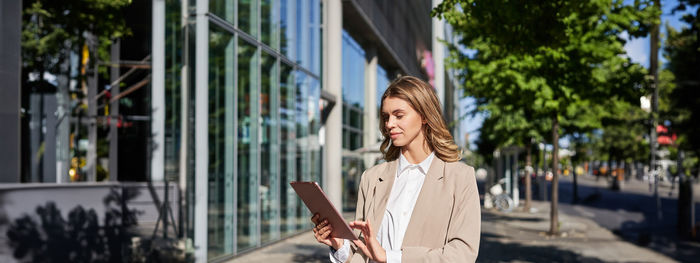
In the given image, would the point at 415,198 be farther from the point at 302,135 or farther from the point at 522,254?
the point at 302,135

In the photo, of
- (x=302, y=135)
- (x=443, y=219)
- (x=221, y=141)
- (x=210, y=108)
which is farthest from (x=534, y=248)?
(x=443, y=219)

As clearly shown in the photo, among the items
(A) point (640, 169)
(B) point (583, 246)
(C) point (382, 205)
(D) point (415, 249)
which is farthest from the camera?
(A) point (640, 169)

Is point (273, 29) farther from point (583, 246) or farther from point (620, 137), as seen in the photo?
point (620, 137)

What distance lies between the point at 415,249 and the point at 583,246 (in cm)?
1160

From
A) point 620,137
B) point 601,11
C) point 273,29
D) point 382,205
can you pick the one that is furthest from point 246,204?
point 620,137

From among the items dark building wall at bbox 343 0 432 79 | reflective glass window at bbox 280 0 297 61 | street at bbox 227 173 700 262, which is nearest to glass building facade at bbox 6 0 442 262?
reflective glass window at bbox 280 0 297 61

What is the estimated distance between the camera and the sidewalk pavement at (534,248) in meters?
11.2

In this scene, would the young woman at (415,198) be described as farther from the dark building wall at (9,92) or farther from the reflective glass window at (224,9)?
the reflective glass window at (224,9)

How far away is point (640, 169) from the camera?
3164 inches

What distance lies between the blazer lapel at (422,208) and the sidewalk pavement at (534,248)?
27.6 feet

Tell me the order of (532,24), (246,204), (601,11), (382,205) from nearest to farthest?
1. (382,205)
2. (532,24)
3. (246,204)
4. (601,11)

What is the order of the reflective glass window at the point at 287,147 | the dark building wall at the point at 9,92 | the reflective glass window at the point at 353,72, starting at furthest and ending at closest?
1. the reflective glass window at the point at 353,72
2. the reflective glass window at the point at 287,147
3. the dark building wall at the point at 9,92

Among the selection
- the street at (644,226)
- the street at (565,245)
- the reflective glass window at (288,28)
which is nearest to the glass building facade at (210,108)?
the reflective glass window at (288,28)

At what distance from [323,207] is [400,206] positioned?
329 mm
